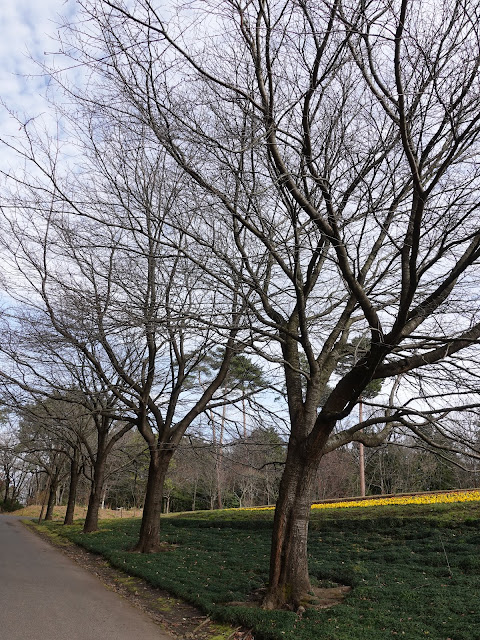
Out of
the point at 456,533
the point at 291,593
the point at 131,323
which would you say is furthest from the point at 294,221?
the point at 456,533

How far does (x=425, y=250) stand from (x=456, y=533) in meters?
7.23

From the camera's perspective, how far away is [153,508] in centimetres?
1052

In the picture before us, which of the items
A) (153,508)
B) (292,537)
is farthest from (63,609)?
(153,508)

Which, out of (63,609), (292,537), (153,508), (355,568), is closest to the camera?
(63,609)

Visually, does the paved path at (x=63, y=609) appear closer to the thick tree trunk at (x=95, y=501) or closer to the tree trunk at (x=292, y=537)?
the tree trunk at (x=292, y=537)

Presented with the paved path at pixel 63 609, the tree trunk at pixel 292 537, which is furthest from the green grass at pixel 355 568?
the paved path at pixel 63 609

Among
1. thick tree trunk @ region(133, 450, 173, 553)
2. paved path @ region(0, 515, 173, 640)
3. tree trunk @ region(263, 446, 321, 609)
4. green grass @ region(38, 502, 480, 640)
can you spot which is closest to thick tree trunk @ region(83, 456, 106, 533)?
green grass @ region(38, 502, 480, 640)

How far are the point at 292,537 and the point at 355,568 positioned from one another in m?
2.27

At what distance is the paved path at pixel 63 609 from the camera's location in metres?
4.89

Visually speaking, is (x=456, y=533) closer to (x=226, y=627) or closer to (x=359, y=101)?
(x=226, y=627)

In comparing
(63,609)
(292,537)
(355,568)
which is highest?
(292,537)

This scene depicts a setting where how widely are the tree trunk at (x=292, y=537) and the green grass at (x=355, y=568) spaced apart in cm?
45

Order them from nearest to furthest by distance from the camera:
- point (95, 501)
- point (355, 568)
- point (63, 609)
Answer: point (63, 609)
point (355, 568)
point (95, 501)

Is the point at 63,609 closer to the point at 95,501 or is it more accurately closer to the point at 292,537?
the point at 292,537
